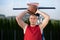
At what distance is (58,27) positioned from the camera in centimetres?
616

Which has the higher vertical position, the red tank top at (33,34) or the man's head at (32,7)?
the man's head at (32,7)

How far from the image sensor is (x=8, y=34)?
20.8ft

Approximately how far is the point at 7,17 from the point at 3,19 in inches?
5.4

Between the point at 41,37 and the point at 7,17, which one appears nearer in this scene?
the point at 41,37

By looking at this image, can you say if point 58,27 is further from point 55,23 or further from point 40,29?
point 40,29

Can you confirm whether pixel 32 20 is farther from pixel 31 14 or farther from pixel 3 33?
pixel 3 33

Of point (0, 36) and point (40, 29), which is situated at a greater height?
point (40, 29)

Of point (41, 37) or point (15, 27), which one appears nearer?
point (41, 37)

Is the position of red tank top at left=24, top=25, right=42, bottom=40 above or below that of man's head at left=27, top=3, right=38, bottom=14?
below

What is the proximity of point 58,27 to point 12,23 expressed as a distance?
1.44m

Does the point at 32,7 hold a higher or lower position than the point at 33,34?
higher

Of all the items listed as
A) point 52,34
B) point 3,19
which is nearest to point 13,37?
point 3,19

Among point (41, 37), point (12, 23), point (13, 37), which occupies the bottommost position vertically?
point (13, 37)

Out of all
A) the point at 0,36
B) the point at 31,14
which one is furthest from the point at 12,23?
the point at 31,14
